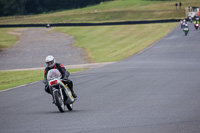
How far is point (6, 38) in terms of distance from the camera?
2330 inches

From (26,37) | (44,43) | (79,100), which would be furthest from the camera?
(26,37)

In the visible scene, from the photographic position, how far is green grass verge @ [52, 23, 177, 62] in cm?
4236

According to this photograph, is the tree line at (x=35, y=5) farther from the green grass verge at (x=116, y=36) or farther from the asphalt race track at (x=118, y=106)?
the asphalt race track at (x=118, y=106)

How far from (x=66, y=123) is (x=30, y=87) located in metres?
8.89

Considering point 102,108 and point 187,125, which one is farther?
point 102,108

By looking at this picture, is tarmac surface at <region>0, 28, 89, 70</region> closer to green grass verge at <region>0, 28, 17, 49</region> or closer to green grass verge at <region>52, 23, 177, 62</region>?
green grass verge at <region>0, 28, 17, 49</region>

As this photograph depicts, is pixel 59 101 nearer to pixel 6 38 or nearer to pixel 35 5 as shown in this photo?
pixel 6 38

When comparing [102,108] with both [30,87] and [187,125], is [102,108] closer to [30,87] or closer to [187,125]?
[187,125]

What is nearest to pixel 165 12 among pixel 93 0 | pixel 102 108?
pixel 93 0

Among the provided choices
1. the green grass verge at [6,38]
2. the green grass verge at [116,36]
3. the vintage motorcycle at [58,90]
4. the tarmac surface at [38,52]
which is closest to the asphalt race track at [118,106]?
the vintage motorcycle at [58,90]

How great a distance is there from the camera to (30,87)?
1764 centimetres

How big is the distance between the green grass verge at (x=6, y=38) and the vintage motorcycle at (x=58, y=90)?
3982cm

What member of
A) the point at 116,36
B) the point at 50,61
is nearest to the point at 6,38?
the point at 116,36

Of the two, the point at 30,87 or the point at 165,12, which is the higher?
the point at 30,87
